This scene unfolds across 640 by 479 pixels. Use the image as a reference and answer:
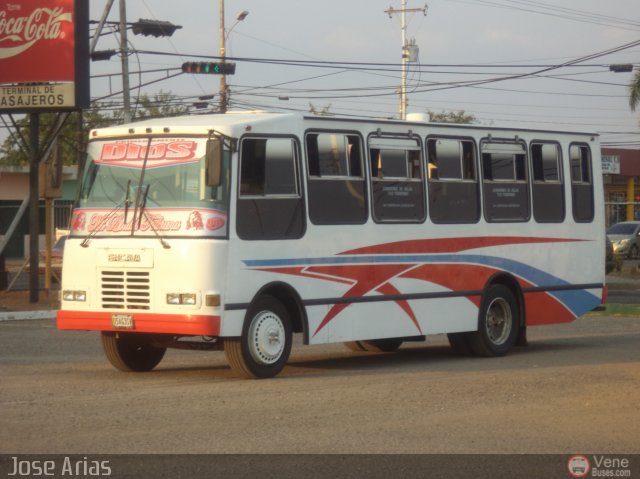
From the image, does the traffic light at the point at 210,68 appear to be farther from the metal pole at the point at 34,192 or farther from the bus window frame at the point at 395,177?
the bus window frame at the point at 395,177

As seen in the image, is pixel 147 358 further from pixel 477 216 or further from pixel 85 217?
pixel 477 216

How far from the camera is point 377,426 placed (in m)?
10.6

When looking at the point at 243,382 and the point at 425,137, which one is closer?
the point at 243,382

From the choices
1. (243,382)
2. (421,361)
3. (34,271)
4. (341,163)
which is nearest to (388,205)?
(341,163)

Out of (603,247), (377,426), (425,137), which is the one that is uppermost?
(425,137)

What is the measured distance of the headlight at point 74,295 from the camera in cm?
1435

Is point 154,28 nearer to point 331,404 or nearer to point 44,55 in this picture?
point 44,55

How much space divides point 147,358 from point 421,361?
3563 mm

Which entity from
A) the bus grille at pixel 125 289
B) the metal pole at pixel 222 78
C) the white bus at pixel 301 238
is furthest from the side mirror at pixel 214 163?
the metal pole at pixel 222 78

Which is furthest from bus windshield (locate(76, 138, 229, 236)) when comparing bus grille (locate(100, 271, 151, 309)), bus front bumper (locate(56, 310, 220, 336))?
bus front bumper (locate(56, 310, 220, 336))

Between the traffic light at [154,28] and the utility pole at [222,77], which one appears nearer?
the traffic light at [154,28]
